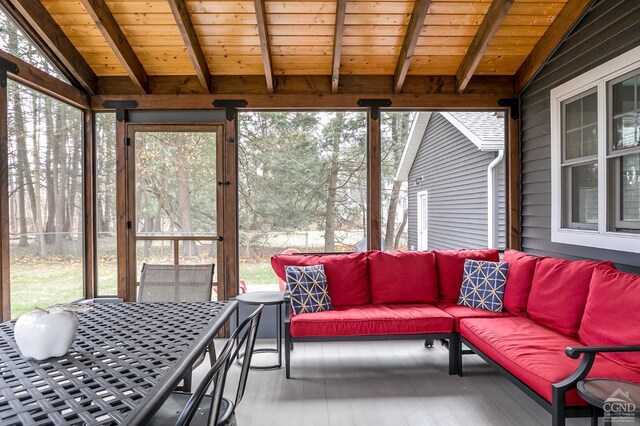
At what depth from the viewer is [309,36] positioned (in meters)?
3.96

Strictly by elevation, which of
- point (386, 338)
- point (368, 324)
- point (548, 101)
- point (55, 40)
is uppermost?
point (55, 40)

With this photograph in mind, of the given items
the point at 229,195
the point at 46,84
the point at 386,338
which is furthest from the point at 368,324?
the point at 46,84

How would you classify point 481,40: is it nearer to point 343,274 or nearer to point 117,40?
point 343,274

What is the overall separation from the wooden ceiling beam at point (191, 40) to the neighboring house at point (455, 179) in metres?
2.37

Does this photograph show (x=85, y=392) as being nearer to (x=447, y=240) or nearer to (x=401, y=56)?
(x=401, y=56)

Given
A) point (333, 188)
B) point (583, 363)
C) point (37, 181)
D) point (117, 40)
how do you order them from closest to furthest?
1. point (583, 363)
2. point (37, 181)
3. point (117, 40)
4. point (333, 188)

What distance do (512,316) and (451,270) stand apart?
0.69 meters

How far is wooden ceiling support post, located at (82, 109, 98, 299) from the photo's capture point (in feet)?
14.5

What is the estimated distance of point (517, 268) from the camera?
3.58 m

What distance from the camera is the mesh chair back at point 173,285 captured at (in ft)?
9.84

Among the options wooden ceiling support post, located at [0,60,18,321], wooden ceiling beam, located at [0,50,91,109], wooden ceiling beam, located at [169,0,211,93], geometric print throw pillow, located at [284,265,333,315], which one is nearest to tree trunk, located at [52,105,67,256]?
wooden ceiling beam, located at [0,50,91,109]

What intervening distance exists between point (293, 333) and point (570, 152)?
9.46ft

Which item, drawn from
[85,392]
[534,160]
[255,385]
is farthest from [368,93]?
[85,392]

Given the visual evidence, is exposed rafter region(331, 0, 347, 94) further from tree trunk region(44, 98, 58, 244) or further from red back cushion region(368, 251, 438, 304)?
tree trunk region(44, 98, 58, 244)
